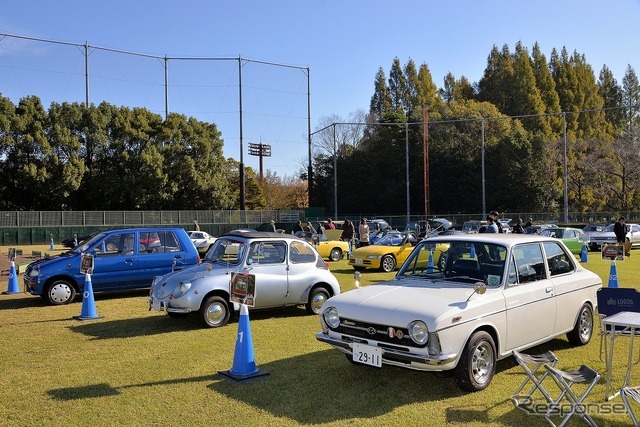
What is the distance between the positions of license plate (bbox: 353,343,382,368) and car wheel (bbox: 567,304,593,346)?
11.4 ft

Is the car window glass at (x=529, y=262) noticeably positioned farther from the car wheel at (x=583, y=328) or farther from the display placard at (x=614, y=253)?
the display placard at (x=614, y=253)

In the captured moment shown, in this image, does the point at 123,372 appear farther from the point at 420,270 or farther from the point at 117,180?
the point at 117,180

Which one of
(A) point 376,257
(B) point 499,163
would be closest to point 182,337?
(A) point 376,257

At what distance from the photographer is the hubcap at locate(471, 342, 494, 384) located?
6.12 m

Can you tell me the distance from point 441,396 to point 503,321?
3.68ft

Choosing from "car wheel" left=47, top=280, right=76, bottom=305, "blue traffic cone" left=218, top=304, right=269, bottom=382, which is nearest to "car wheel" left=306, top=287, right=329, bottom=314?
"blue traffic cone" left=218, top=304, right=269, bottom=382

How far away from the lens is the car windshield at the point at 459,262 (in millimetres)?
6945

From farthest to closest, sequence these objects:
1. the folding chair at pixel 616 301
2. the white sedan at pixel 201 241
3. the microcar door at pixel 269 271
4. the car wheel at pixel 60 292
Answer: the white sedan at pixel 201 241 < the car wheel at pixel 60 292 < the microcar door at pixel 269 271 < the folding chair at pixel 616 301

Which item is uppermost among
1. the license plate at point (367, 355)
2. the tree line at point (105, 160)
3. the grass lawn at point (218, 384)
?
the tree line at point (105, 160)

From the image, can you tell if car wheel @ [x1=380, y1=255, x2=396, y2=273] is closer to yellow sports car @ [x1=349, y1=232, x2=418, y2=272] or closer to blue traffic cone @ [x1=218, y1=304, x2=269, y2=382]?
yellow sports car @ [x1=349, y1=232, x2=418, y2=272]

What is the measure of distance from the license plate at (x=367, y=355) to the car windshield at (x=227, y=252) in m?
4.37

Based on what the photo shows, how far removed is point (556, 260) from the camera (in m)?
7.74

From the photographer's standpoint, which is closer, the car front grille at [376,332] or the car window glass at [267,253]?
the car front grille at [376,332]

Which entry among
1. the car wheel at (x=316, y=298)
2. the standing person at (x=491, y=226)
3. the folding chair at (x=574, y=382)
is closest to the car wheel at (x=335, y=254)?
the standing person at (x=491, y=226)
